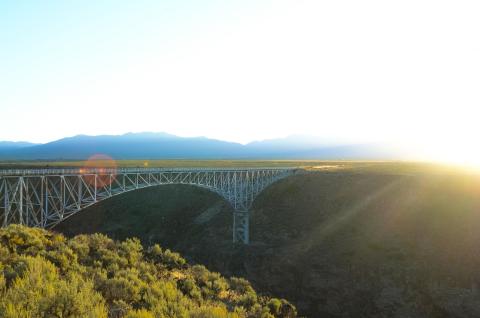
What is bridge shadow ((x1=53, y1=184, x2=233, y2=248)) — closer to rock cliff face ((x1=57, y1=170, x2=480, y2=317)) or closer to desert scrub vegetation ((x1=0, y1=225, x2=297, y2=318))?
rock cliff face ((x1=57, y1=170, x2=480, y2=317))

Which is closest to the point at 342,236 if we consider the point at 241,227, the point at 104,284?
the point at 241,227

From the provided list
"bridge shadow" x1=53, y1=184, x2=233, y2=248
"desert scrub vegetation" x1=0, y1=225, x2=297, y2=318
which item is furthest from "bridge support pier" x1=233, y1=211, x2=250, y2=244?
"desert scrub vegetation" x1=0, y1=225, x2=297, y2=318

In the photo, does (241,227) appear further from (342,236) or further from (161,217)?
(161,217)

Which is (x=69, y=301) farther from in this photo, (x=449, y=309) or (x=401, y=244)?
(x=401, y=244)

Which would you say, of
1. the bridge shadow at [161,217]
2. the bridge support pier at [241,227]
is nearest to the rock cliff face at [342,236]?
the bridge shadow at [161,217]

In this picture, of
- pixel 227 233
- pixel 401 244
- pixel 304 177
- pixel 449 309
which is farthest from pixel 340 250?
pixel 304 177

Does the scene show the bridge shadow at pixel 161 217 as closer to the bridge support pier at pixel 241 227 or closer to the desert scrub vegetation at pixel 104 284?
the bridge support pier at pixel 241 227
